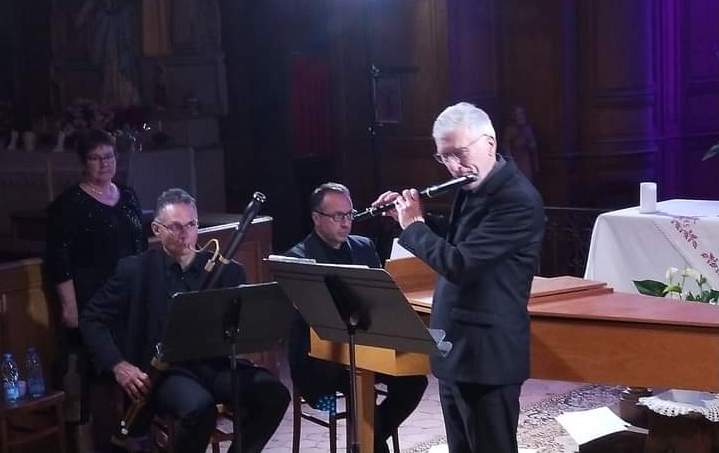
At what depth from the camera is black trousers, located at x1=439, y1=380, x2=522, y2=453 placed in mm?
3590

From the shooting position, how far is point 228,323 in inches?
160

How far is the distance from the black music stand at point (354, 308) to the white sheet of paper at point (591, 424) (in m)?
1.51

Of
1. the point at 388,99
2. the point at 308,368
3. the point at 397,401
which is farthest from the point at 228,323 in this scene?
the point at 388,99

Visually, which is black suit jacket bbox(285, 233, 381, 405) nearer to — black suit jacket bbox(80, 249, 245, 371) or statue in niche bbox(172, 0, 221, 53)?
black suit jacket bbox(80, 249, 245, 371)

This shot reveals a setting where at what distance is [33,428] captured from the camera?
5.16 m

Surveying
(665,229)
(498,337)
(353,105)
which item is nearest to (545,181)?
(353,105)

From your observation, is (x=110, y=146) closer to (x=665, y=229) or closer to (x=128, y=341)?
(x=128, y=341)

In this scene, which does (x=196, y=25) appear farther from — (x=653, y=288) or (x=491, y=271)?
(x=491, y=271)

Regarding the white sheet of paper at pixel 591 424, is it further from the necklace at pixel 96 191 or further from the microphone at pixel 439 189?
the necklace at pixel 96 191

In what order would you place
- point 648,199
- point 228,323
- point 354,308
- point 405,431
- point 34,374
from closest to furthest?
1. point 354,308
2. point 228,323
3. point 34,374
4. point 405,431
5. point 648,199

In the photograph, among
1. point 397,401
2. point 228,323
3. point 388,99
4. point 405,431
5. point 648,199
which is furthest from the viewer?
point 388,99

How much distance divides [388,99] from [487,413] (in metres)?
6.88


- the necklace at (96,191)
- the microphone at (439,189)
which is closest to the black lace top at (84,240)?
the necklace at (96,191)

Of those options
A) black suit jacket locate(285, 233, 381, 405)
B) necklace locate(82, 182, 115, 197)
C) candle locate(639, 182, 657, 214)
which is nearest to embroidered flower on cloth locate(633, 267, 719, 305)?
candle locate(639, 182, 657, 214)
